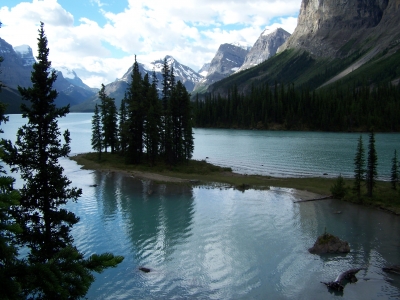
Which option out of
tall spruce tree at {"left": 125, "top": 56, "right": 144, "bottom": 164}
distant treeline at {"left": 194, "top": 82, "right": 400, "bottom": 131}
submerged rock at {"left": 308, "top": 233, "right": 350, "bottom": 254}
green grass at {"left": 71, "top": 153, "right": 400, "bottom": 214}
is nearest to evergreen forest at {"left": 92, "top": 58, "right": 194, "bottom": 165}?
tall spruce tree at {"left": 125, "top": 56, "right": 144, "bottom": 164}

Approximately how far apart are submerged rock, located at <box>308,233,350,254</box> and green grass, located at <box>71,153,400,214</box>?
538 inches

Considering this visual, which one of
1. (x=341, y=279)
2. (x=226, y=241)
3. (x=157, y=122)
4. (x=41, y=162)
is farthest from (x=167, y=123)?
(x=341, y=279)

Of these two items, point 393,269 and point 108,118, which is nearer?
point 393,269

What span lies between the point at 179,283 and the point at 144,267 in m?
3.42

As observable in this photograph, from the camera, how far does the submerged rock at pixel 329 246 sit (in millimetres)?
25703

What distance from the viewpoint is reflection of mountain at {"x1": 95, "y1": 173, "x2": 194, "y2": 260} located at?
95.3 ft

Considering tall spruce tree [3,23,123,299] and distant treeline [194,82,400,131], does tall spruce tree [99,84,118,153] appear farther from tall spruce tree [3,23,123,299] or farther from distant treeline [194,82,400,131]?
distant treeline [194,82,400,131]

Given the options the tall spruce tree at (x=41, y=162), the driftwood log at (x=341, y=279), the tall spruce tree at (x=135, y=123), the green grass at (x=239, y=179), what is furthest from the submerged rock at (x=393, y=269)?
the tall spruce tree at (x=135, y=123)

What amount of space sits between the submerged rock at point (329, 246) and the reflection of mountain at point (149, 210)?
1163cm

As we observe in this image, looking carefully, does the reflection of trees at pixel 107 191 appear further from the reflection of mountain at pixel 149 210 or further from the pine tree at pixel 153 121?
the pine tree at pixel 153 121

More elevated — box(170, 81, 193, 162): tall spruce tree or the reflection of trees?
box(170, 81, 193, 162): tall spruce tree

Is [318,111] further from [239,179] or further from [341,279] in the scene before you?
[341,279]

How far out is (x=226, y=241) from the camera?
1126 inches

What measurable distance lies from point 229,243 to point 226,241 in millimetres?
509
